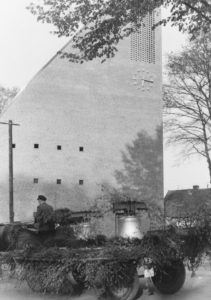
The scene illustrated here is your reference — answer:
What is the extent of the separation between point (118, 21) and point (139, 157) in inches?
848

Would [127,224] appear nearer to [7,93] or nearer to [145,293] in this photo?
[145,293]

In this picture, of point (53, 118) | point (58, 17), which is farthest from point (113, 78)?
point (58, 17)

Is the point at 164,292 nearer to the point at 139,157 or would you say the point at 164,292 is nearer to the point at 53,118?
the point at 53,118

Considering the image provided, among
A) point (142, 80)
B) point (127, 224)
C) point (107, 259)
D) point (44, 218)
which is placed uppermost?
point (142, 80)

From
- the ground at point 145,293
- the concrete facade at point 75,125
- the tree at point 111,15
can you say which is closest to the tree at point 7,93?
the concrete facade at point 75,125

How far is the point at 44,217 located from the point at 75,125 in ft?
80.1

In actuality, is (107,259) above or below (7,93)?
below

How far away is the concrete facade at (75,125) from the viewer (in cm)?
3262

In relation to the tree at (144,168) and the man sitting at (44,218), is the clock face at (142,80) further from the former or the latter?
the man sitting at (44,218)

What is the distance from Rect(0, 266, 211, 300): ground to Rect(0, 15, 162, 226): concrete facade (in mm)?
21669

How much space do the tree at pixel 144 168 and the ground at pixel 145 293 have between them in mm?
25242

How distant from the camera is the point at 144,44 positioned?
38.5 meters

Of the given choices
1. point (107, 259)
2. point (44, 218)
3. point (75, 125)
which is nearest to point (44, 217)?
point (44, 218)

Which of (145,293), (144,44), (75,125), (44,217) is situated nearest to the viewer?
(145,293)
